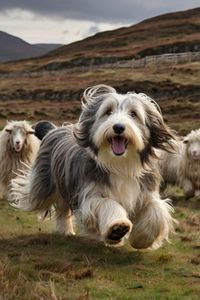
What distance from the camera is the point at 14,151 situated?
611 inches

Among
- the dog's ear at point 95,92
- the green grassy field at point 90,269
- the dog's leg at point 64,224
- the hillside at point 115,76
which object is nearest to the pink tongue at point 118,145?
the dog's ear at point 95,92

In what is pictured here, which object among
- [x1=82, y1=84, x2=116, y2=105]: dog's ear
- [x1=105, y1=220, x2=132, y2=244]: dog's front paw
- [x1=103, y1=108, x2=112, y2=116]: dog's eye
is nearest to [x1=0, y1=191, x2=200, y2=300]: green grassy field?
[x1=105, y1=220, x2=132, y2=244]: dog's front paw

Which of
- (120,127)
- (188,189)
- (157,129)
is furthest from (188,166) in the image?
(120,127)

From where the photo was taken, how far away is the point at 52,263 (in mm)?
7727

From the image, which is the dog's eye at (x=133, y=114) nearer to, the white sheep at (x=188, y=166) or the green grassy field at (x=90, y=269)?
the green grassy field at (x=90, y=269)

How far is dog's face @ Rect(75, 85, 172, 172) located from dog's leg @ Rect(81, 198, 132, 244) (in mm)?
539

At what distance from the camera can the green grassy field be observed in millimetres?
6539

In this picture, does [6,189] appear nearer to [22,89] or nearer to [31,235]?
[31,235]

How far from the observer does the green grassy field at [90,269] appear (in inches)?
257

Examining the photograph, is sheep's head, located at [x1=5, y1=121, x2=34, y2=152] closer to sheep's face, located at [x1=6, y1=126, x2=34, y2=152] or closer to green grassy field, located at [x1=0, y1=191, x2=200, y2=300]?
sheep's face, located at [x1=6, y1=126, x2=34, y2=152]

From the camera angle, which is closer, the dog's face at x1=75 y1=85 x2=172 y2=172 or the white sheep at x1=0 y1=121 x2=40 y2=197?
the dog's face at x1=75 y1=85 x2=172 y2=172

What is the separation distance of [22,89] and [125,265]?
2288 inches

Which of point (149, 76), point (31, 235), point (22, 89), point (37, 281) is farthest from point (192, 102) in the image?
point (37, 281)

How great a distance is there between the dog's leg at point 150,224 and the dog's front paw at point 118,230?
624 mm
